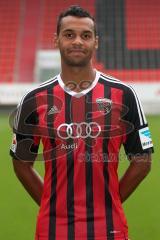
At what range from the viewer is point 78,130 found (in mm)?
1426

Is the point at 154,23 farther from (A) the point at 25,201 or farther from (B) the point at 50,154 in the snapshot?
(B) the point at 50,154

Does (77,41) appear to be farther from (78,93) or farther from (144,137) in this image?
(144,137)

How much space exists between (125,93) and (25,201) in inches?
80.0

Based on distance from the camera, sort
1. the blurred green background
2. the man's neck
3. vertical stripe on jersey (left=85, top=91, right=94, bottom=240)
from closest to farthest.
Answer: vertical stripe on jersey (left=85, top=91, right=94, bottom=240) → the man's neck → the blurred green background

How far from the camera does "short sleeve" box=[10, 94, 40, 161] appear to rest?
1.47m

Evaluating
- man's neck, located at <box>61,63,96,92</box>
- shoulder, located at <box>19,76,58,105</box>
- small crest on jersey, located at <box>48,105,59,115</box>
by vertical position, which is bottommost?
small crest on jersey, located at <box>48,105,59,115</box>

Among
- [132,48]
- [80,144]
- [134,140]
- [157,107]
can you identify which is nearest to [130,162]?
[134,140]

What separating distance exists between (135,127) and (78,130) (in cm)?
19

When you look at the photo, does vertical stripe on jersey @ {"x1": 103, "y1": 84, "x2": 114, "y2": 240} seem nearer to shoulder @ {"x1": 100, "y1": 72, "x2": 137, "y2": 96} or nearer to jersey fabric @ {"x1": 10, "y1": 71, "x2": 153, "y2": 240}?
jersey fabric @ {"x1": 10, "y1": 71, "x2": 153, "y2": 240}

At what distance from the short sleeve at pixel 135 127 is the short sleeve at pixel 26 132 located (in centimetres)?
31

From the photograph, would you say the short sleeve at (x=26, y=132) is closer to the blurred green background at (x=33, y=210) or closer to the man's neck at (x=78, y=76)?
the man's neck at (x=78, y=76)

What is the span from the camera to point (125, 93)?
144 centimetres

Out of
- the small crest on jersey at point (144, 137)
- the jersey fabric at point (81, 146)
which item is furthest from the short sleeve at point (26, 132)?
the small crest on jersey at point (144, 137)

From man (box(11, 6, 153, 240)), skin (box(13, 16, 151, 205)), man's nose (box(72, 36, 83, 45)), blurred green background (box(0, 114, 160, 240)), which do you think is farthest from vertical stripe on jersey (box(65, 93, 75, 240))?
blurred green background (box(0, 114, 160, 240))
